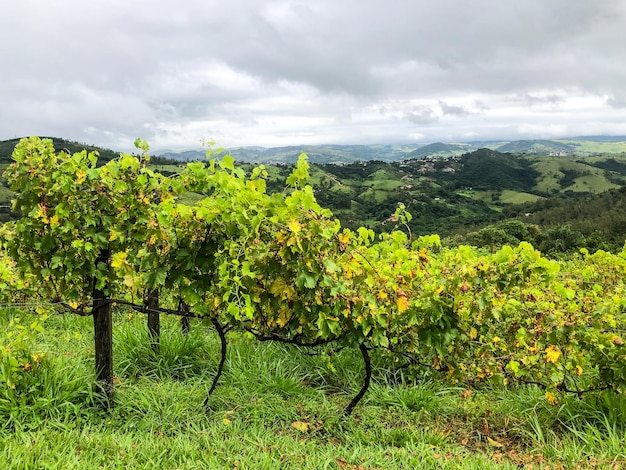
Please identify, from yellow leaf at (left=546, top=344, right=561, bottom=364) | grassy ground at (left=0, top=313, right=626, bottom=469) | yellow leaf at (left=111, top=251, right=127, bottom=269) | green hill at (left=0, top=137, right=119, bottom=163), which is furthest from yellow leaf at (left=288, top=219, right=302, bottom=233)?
green hill at (left=0, top=137, right=119, bottom=163)

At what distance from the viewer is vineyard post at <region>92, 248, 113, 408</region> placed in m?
4.13

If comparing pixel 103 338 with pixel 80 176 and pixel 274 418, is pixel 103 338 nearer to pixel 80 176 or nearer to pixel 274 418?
pixel 80 176

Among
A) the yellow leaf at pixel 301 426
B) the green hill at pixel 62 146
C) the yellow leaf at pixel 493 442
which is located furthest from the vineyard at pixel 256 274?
the green hill at pixel 62 146

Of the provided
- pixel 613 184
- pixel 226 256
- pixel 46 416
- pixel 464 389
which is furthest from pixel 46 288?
pixel 613 184

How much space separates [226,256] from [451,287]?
219 centimetres

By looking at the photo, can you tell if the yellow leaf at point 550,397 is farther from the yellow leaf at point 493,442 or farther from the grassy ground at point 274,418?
the yellow leaf at point 493,442

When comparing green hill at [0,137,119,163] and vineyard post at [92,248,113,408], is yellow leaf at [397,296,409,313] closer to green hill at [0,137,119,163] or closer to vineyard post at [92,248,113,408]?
vineyard post at [92,248,113,408]

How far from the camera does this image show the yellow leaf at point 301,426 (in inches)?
158

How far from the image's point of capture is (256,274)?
11.7 feet

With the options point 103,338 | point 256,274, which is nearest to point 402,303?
point 256,274

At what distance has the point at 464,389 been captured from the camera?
16.3ft

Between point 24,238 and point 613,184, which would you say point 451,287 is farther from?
point 613,184

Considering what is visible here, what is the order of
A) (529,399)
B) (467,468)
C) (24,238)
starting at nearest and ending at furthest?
(467,468)
(24,238)
(529,399)

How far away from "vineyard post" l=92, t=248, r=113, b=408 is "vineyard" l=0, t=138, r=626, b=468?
0.01 meters
